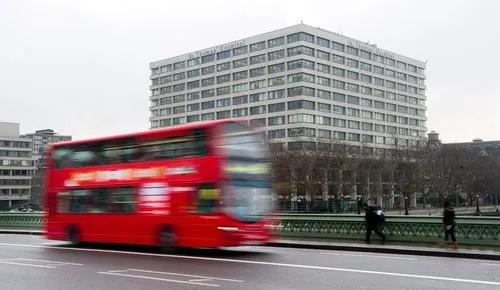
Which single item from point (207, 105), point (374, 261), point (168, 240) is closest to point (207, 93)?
point (207, 105)

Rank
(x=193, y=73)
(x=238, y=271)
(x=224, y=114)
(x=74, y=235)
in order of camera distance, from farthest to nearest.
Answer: (x=193, y=73), (x=224, y=114), (x=74, y=235), (x=238, y=271)

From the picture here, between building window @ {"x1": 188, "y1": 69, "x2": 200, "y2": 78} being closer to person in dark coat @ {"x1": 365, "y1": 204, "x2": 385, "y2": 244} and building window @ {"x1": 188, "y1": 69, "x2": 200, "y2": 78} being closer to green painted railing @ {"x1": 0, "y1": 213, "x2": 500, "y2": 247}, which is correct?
green painted railing @ {"x1": 0, "y1": 213, "x2": 500, "y2": 247}

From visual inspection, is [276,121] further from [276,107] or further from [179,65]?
[179,65]

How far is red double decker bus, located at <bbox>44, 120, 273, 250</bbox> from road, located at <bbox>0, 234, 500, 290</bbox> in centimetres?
80

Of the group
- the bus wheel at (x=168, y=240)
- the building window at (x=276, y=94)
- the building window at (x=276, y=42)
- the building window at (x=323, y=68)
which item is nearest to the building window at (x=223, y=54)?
the building window at (x=276, y=42)

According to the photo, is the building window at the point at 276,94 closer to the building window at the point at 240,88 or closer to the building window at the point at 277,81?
the building window at the point at 277,81

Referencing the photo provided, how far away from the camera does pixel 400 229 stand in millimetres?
21547

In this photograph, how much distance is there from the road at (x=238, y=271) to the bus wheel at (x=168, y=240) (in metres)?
0.45

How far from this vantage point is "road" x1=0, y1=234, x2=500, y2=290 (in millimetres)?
11586

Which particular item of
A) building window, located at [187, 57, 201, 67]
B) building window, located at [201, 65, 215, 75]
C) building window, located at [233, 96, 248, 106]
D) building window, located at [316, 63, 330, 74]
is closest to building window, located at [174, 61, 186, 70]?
building window, located at [187, 57, 201, 67]

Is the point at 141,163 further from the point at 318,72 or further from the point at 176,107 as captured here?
the point at 176,107

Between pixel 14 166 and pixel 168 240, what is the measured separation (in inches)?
5299

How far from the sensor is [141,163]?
63.5ft

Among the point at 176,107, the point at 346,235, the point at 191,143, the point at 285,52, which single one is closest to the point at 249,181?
the point at 191,143
